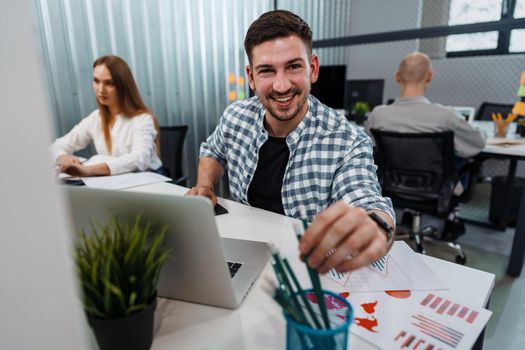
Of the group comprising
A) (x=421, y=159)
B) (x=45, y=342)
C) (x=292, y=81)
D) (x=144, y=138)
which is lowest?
(x=421, y=159)

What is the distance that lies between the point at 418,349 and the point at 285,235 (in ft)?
1.54

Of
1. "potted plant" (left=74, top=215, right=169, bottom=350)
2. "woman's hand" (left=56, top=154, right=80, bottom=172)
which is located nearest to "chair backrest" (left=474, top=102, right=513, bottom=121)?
"woman's hand" (left=56, top=154, right=80, bottom=172)

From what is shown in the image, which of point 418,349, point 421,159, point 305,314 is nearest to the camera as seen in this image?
point 305,314

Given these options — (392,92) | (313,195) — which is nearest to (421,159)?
(313,195)

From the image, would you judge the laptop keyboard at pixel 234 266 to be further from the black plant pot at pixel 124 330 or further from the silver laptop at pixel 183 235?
the black plant pot at pixel 124 330

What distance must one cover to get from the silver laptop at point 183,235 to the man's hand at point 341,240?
16cm

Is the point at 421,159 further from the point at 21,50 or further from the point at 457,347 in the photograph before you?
the point at 21,50

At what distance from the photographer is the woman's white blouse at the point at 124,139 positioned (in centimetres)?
185

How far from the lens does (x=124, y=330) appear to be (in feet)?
1.49

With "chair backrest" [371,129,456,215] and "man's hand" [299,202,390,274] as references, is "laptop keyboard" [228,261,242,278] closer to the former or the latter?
"man's hand" [299,202,390,274]

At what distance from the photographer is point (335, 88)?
312 cm

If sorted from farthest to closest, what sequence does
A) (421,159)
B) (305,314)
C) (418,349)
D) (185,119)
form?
(185,119) → (421,159) → (418,349) → (305,314)

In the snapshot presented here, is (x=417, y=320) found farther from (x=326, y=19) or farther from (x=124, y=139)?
(x=326, y=19)

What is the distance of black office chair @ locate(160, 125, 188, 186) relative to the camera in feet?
7.29
